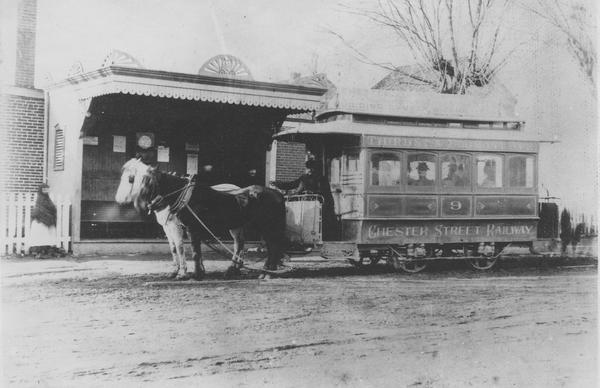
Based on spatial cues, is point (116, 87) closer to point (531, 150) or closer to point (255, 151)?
point (255, 151)

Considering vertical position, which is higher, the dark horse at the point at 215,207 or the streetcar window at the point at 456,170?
the streetcar window at the point at 456,170

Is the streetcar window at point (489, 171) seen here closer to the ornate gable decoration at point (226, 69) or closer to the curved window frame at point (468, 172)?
the curved window frame at point (468, 172)

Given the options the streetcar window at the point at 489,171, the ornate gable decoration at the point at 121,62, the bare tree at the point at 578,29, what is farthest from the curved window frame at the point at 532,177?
the ornate gable decoration at the point at 121,62

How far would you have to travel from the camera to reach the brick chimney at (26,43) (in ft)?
24.5

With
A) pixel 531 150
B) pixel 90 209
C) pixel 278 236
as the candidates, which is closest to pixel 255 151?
pixel 90 209

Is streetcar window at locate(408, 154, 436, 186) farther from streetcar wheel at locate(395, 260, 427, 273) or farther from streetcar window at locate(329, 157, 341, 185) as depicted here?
streetcar wheel at locate(395, 260, 427, 273)

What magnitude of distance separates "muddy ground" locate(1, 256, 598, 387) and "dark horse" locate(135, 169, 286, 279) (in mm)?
565

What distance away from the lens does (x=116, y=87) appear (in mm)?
9062

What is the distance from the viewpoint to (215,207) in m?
7.89

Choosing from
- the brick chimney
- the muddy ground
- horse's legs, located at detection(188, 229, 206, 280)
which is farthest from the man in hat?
the brick chimney

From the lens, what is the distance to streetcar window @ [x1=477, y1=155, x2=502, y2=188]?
9297 mm

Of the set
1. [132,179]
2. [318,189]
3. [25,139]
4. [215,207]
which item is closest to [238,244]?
[215,207]

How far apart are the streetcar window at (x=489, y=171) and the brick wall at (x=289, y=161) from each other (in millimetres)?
5340

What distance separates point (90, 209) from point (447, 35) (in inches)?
288
